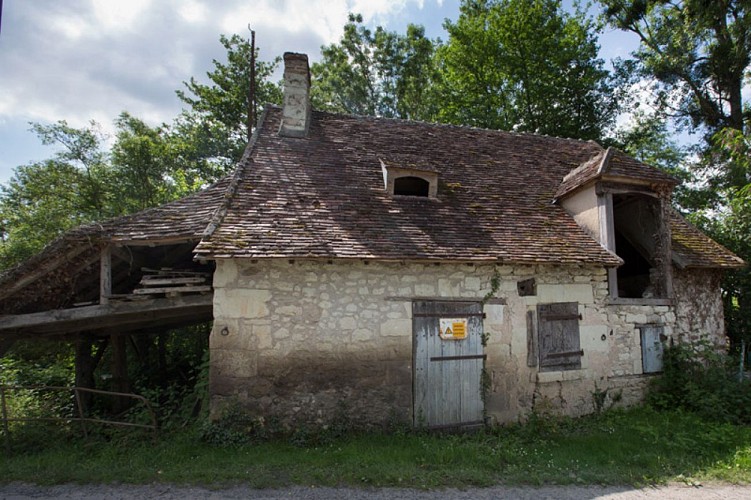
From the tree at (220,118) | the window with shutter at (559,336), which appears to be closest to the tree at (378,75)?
the tree at (220,118)

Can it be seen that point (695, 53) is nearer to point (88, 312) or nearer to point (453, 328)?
point (453, 328)

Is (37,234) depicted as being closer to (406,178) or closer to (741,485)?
(406,178)

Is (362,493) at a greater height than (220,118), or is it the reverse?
(220,118)

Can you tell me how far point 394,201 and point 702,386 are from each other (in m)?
7.02

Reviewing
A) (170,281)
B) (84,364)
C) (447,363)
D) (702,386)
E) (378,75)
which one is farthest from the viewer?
(378,75)

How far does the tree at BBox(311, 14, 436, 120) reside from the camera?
70.0 ft

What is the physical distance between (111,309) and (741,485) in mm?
9031

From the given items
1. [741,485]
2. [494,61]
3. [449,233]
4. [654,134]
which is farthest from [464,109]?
[741,485]

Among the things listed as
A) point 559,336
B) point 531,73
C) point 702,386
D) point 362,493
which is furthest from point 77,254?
point 531,73

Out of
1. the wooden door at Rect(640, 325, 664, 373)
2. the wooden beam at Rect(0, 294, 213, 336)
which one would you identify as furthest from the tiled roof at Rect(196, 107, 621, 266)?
the wooden door at Rect(640, 325, 664, 373)

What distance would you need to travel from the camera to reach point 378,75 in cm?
2167

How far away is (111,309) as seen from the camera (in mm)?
5914

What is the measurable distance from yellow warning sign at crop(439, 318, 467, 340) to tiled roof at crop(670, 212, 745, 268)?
17.2 ft

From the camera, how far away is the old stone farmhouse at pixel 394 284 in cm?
593
